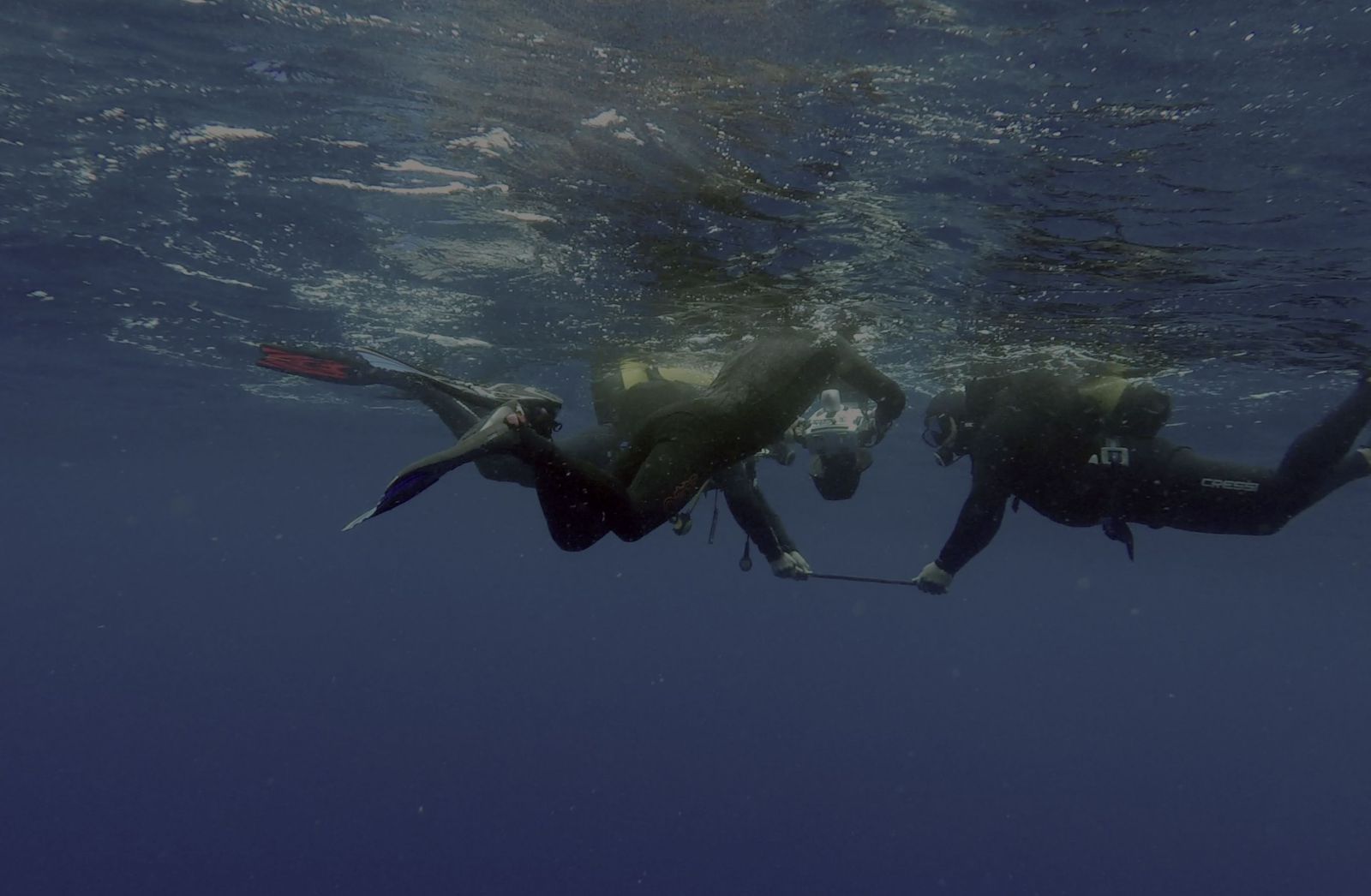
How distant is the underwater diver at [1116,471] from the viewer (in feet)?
25.8

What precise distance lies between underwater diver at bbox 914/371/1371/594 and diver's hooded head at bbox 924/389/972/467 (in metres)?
0.31

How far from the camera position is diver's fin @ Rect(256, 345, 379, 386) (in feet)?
20.9

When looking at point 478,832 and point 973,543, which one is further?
point 478,832

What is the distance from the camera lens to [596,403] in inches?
380

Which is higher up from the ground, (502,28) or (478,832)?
(502,28)

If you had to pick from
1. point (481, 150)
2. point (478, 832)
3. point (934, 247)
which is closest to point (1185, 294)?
point (934, 247)

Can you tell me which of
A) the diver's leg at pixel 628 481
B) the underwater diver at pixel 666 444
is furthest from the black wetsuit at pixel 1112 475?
the diver's leg at pixel 628 481

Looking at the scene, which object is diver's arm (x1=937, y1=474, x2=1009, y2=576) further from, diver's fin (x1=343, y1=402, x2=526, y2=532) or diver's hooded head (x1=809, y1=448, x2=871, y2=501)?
diver's fin (x1=343, y1=402, x2=526, y2=532)

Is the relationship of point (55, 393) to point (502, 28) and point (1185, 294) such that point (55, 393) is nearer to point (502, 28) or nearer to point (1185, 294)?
point (502, 28)

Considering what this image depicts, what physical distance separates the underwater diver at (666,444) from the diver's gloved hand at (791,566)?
5.63 ft

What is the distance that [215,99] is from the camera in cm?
759

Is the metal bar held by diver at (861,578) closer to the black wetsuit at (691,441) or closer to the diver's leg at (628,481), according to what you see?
the black wetsuit at (691,441)

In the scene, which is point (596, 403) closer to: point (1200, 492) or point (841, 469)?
point (841, 469)

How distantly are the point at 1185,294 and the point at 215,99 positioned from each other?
37.5 ft
